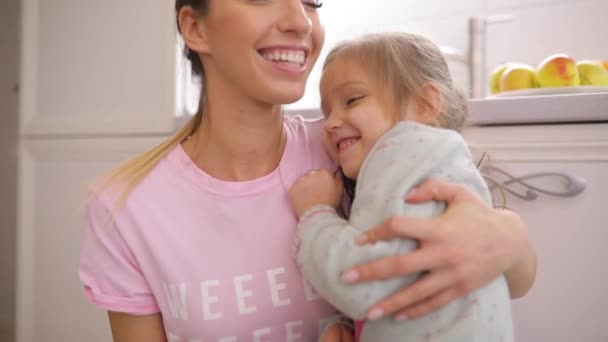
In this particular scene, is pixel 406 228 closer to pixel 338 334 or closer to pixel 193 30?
pixel 338 334

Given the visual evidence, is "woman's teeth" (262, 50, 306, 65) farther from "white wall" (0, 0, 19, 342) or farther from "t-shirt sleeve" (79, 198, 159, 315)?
"white wall" (0, 0, 19, 342)

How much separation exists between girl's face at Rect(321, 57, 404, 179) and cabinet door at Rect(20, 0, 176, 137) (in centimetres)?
71

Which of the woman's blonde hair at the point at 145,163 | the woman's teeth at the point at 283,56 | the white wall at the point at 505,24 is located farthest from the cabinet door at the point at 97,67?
the woman's teeth at the point at 283,56

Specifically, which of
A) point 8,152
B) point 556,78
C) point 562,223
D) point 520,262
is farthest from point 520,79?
point 8,152

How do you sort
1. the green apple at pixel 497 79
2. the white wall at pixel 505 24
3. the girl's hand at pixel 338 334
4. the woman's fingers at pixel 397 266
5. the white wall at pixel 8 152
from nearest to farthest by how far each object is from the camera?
the woman's fingers at pixel 397 266
the girl's hand at pixel 338 334
the green apple at pixel 497 79
the white wall at pixel 505 24
the white wall at pixel 8 152

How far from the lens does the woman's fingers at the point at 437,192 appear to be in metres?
0.65

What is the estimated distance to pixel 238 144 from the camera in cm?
92

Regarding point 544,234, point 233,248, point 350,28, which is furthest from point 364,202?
point 350,28

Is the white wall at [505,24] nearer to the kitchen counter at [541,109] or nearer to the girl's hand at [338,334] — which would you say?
the kitchen counter at [541,109]

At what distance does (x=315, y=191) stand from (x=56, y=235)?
1.17 m

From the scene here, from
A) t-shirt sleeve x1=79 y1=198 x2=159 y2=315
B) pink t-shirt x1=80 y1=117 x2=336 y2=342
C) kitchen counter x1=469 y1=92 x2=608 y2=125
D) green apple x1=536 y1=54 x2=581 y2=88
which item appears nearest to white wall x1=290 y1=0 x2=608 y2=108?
green apple x1=536 y1=54 x2=581 y2=88

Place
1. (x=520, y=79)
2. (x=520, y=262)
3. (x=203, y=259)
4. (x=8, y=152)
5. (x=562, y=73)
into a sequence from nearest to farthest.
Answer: (x=520, y=262) → (x=203, y=259) → (x=562, y=73) → (x=520, y=79) → (x=8, y=152)

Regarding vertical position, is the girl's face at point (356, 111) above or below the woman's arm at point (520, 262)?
above

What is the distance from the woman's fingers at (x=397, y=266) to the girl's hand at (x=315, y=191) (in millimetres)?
182
